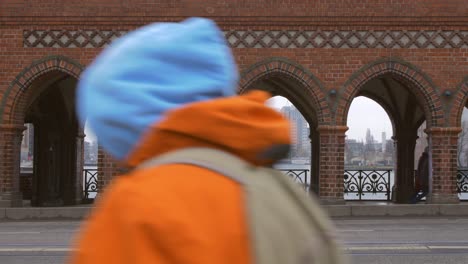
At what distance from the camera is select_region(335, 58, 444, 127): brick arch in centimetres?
1773

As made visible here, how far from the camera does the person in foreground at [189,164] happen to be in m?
1.13

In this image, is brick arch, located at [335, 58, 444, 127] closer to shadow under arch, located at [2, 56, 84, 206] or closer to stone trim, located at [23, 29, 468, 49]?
stone trim, located at [23, 29, 468, 49]

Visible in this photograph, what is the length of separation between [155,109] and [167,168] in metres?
0.15

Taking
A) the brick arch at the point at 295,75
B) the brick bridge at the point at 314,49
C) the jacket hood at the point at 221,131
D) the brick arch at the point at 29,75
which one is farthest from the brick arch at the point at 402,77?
the jacket hood at the point at 221,131

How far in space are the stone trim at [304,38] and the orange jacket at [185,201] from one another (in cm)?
1675

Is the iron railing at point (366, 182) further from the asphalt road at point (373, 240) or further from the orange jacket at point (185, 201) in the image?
the orange jacket at point (185, 201)

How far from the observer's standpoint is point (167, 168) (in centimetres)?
123

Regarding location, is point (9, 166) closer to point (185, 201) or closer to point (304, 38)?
point (304, 38)

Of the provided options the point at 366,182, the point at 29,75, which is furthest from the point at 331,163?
the point at 29,75

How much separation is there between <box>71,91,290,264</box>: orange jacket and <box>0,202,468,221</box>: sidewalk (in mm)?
15763

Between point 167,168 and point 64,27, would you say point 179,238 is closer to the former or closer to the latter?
point 167,168

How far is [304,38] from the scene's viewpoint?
17.9 meters

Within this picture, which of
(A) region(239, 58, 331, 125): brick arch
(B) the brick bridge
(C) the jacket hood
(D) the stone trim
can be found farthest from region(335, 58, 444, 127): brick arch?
(C) the jacket hood

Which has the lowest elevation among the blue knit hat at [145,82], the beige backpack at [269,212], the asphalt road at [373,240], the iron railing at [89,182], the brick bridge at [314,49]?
the asphalt road at [373,240]
